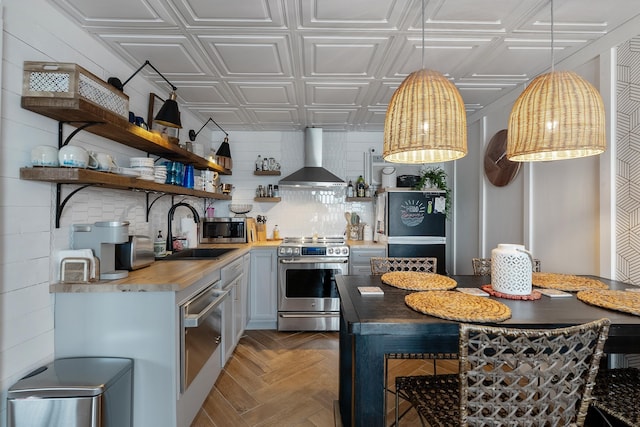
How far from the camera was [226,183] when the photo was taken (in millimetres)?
3920

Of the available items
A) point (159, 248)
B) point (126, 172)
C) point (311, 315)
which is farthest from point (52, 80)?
point (311, 315)

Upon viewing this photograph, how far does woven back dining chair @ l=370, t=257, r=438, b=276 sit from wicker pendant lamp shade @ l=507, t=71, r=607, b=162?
1.17 meters

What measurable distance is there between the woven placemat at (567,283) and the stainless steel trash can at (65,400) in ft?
7.77

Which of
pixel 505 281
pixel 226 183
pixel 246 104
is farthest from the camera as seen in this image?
pixel 226 183

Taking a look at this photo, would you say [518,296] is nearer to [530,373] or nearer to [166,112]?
[530,373]

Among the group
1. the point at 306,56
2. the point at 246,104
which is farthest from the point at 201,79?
the point at 306,56

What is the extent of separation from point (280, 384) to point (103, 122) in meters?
2.20

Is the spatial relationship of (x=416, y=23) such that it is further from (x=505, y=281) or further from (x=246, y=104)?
(x=246, y=104)

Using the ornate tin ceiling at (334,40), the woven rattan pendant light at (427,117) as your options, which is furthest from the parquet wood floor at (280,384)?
the ornate tin ceiling at (334,40)

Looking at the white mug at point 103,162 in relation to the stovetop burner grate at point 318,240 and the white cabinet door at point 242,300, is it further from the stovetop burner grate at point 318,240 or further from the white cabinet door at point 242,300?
the stovetop burner grate at point 318,240

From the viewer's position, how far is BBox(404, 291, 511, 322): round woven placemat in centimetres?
120

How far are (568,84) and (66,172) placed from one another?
95.2 inches

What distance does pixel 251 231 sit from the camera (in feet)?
12.8

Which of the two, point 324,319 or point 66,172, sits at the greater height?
point 66,172
